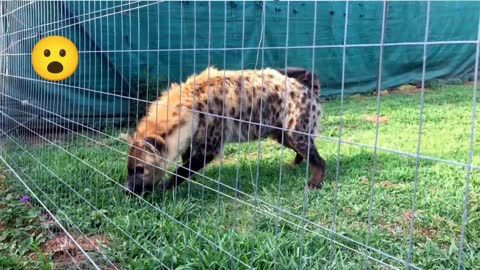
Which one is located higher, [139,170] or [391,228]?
[139,170]

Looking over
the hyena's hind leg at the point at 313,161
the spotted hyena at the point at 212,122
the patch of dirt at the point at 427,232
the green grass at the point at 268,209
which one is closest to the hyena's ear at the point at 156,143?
the spotted hyena at the point at 212,122

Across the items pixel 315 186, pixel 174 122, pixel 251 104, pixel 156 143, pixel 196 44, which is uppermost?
pixel 196 44

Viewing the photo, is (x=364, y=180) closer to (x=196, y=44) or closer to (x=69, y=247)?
(x=196, y=44)

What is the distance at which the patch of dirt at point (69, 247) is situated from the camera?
3715 millimetres

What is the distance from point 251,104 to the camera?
5.03 m

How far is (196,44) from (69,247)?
8.09 ft

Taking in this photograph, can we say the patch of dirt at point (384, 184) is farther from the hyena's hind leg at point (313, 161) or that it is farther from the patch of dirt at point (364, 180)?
the hyena's hind leg at point (313, 161)

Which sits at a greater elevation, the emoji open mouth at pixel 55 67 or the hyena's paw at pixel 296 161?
the emoji open mouth at pixel 55 67

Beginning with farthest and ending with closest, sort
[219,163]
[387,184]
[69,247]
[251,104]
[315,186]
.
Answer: [219,163] → [251,104] → [315,186] → [387,184] → [69,247]

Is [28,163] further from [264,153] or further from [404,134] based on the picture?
[404,134]

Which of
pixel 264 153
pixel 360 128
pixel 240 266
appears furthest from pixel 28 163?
pixel 360 128

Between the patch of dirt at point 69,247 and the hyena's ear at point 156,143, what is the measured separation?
0.82m

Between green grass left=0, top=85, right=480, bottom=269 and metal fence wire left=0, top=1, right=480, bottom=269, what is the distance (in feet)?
0.05

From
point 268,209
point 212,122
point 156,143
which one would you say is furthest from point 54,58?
point 268,209
